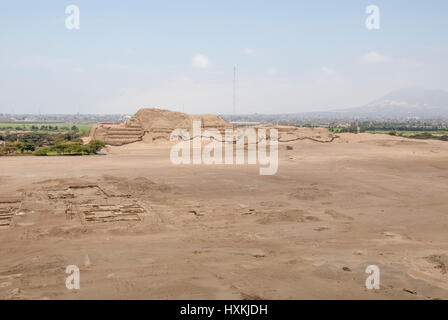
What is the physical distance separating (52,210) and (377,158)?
1007 inches

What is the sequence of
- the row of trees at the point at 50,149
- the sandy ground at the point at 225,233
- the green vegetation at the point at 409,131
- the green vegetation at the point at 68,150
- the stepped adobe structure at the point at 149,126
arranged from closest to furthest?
the sandy ground at the point at 225,233 < the row of trees at the point at 50,149 < the green vegetation at the point at 68,150 < the stepped adobe structure at the point at 149,126 < the green vegetation at the point at 409,131

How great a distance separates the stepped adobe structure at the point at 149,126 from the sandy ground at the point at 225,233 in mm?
15530

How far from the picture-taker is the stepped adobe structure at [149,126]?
41188 mm

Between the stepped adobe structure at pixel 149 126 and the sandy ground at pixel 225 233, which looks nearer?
the sandy ground at pixel 225 233

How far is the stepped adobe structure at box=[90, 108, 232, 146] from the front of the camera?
135 feet

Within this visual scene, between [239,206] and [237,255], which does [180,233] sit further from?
[239,206]

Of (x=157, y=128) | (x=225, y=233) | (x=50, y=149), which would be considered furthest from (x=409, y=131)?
(x=225, y=233)

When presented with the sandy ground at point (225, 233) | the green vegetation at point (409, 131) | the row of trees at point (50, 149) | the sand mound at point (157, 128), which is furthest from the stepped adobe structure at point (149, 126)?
the green vegetation at point (409, 131)

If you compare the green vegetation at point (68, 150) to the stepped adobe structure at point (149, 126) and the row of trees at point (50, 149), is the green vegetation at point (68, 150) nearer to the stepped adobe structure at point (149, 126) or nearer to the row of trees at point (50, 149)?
the row of trees at point (50, 149)

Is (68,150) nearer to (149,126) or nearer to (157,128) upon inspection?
(149,126)

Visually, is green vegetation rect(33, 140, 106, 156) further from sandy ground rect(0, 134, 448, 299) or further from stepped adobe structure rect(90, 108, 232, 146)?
sandy ground rect(0, 134, 448, 299)
